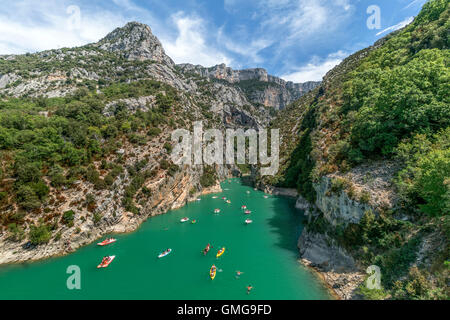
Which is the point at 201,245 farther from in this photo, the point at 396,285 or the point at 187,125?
the point at 187,125

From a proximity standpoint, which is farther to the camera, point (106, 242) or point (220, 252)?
point (106, 242)

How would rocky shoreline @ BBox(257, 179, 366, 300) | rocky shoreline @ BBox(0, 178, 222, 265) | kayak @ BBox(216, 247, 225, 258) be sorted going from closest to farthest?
rocky shoreline @ BBox(257, 179, 366, 300)
rocky shoreline @ BBox(0, 178, 222, 265)
kayak @ BBox(216, 247, 225, 258)

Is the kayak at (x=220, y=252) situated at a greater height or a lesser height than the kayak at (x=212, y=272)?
lesser

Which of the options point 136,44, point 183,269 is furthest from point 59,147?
point 136,44

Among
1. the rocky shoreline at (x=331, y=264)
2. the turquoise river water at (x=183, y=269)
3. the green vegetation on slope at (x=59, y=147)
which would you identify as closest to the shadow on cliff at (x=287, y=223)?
the turquoise river water at (x=183, y=269)

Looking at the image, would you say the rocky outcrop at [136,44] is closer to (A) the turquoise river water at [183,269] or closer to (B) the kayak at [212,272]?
(A) the turquoise river water at [183,269]

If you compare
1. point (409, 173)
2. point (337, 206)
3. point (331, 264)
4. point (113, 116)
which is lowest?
point (331, 264)

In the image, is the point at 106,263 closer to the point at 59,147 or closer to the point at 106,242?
the point at 106,242

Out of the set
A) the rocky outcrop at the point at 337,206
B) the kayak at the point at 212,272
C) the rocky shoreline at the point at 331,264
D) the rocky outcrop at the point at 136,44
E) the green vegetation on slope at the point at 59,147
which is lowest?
the kayak at the point at 212,272

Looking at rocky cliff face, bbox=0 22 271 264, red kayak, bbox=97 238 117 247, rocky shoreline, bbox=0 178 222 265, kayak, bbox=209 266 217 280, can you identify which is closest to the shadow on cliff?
kayak, bbox=209 266 217 280

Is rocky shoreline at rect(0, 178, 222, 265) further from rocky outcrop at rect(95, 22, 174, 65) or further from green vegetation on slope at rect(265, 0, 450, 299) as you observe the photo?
rocky outcrop at rect(95, 22, 174, 65)

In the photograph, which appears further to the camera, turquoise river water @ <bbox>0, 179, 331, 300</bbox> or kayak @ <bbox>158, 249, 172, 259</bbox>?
kayak @ <bbox>158, 249, 172, 259</bbox>
